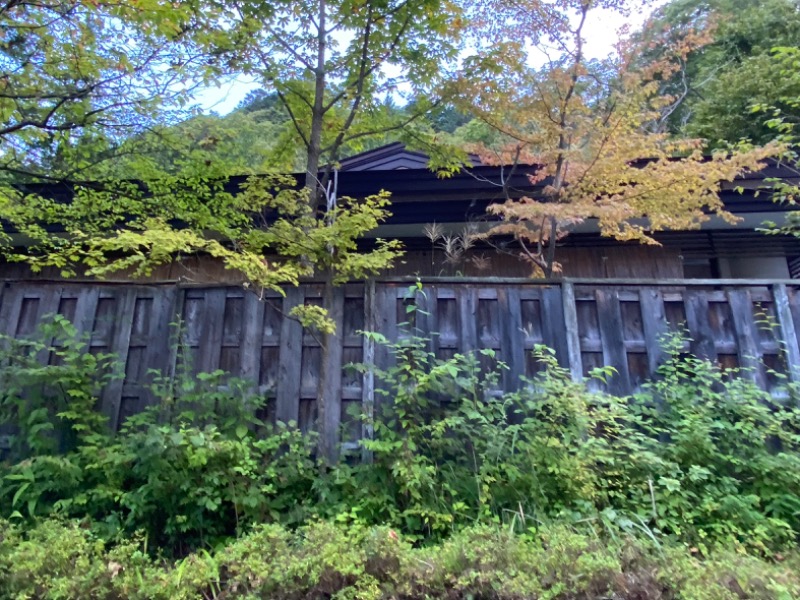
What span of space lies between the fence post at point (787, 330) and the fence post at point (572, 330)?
1.44 meters

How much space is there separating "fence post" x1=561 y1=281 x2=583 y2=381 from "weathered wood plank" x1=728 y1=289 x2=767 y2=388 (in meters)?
1.14

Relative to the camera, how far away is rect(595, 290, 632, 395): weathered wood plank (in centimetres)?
377

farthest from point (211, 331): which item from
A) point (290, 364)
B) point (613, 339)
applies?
point (613, 339)

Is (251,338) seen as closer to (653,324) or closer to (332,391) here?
(332,391)

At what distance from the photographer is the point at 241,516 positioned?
316cm

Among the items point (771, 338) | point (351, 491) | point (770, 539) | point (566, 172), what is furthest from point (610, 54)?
point (351, 491)

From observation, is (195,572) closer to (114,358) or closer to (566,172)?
(114,358)

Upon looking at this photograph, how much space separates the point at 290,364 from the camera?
385 centimetres

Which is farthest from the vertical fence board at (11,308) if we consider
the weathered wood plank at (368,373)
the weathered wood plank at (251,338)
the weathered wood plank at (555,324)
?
the weathered wood plank at (555,324)

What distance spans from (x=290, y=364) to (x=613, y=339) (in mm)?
2404

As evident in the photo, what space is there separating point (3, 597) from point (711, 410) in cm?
408

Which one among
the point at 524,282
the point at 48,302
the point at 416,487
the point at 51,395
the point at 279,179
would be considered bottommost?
the point at 416,487

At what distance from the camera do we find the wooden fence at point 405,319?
379cm

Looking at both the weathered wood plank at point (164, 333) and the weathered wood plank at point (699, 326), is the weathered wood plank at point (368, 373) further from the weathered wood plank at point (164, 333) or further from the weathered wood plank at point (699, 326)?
Result: the weathered wood plank at point (699, 326)
